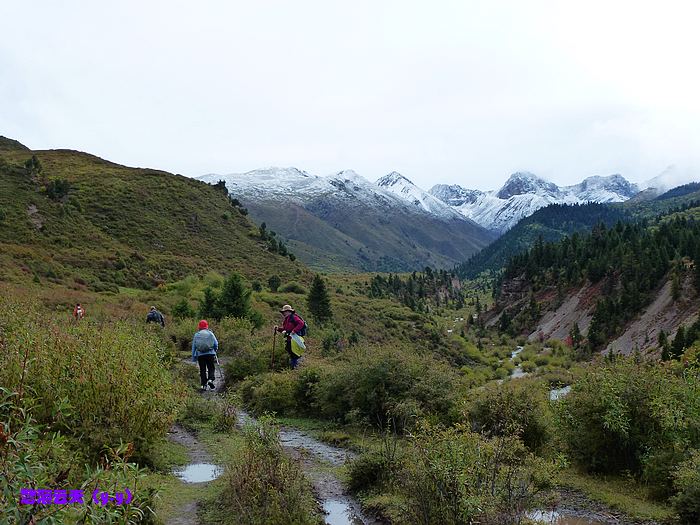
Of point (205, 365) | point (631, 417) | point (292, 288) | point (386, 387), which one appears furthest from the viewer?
point (292, 288)

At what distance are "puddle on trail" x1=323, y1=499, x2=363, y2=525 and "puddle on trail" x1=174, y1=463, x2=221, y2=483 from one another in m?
2.15

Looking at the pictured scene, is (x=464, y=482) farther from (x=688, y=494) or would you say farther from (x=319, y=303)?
(x=319, y=303)

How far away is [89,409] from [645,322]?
64.2 m

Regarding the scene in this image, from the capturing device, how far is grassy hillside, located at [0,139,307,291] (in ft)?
159

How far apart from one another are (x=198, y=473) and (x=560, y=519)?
635 centimetres

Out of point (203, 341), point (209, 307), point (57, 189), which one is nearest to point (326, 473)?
point (203, 341)

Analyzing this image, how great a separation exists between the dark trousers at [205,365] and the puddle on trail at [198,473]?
20.1ft

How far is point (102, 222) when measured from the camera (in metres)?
64.4

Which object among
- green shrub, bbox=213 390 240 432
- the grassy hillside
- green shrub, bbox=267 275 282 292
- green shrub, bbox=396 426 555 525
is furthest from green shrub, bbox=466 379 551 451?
green shrub, bbox=267 275 282 292

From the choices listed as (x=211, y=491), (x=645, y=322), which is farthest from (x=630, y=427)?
(x=645, y=322)

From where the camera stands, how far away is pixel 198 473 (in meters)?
9.88

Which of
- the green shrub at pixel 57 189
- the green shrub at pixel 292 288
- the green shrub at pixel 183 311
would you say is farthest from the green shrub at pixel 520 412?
the green shrub at pixel 57 189

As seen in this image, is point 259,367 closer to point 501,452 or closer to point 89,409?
point 89,409

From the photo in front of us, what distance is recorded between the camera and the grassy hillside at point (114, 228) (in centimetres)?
4841
